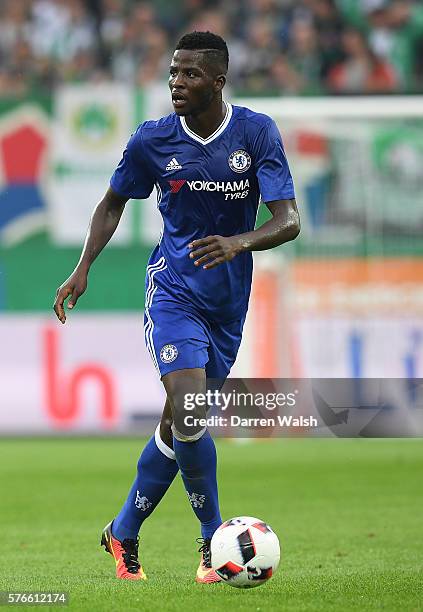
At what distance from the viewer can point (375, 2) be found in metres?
16.5

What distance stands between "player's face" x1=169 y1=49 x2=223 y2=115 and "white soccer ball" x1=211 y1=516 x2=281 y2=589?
185 centimetres

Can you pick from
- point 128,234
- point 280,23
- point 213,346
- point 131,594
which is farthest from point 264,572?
point 280,23

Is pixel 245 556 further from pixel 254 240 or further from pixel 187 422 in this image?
pixel 254 240

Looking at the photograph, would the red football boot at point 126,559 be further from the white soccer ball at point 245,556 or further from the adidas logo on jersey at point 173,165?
the adidas logo on jersey at point 173,165

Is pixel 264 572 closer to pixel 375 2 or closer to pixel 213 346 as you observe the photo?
pixel 213 346

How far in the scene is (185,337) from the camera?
5738mm

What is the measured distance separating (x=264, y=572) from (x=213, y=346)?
1099mm

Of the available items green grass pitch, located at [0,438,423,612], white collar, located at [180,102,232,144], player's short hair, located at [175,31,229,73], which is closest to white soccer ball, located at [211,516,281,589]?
green grass pitch, located at [0,438,423,612]

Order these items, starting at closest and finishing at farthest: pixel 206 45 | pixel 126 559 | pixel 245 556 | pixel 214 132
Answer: pixel 245 556 < pixel 206 45 < pixel 214 132 < pixel 126 559

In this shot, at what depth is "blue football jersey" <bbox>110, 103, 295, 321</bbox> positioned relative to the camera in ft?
19.0

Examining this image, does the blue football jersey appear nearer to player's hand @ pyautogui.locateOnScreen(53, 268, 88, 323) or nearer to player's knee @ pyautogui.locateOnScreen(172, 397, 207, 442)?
player's hand @ pyautogui.locateOnScreen(53, 268, 88, 323)

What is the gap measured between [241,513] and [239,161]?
137 inches

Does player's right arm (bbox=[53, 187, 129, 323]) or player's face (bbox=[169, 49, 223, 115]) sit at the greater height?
player's face (bbox=[169, 49, 223, 115])

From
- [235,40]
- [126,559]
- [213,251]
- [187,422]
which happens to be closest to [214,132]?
[213,251]
